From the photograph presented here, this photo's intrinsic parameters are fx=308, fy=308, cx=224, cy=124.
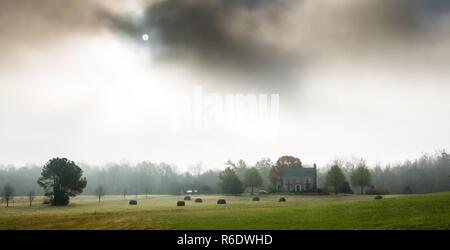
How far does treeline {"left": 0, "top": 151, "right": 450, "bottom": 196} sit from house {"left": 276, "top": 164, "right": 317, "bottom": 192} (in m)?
8.92

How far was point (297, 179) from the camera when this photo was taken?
360 ft

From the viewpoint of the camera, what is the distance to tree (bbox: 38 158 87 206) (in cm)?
6806

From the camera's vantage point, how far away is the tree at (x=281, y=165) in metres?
118

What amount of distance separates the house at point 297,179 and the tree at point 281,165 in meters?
5.31

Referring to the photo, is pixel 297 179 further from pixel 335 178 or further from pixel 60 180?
pixel 60 180

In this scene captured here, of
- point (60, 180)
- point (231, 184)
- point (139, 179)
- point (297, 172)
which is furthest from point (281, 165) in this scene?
point (60, 180)

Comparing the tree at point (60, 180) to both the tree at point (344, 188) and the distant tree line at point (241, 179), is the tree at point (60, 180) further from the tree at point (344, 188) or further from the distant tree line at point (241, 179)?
the tree at point (344, 188)

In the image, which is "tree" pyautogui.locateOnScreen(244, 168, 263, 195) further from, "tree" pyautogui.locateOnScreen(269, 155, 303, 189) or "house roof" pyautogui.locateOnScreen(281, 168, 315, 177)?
"tree" pyautogui.locateOnScreen(269, 155, 303, 189)

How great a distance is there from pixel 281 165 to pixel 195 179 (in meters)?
49.2

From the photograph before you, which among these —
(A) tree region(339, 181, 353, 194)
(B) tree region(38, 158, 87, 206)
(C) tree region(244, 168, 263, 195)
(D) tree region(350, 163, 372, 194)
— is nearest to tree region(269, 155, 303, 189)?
(C) tree region(244, 168, 263, 195)

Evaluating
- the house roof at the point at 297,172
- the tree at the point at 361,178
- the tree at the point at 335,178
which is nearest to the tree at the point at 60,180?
the house roof at the point at 297,172
